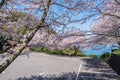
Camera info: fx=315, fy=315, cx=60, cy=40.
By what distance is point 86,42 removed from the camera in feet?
54.0

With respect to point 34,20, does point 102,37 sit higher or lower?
lower

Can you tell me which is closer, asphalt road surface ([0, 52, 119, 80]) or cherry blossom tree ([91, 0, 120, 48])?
cherry blossom tree ([91, 0, 120, 48])

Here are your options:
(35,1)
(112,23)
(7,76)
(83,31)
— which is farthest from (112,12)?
(7,76)

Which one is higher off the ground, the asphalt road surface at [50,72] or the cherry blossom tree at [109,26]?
the cherry blossom tree at [109,26]

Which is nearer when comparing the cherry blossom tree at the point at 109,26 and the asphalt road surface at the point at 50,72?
the cherry blossom tree at the point at 109,26

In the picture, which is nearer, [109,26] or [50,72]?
[109,26]

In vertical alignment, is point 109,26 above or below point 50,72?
above

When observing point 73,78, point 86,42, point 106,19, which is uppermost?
point 106,19

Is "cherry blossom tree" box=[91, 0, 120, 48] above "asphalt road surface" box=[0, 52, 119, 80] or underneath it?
above

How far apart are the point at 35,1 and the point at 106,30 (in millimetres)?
6617

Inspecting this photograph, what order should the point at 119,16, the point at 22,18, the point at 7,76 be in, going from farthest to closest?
the point at 7,76, the point at 119,16, the point at 22,18

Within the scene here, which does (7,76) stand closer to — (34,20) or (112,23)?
(112,23)

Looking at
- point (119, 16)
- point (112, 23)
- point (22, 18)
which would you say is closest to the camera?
point (22, 18)

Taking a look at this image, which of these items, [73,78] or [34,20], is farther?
[73,78]
